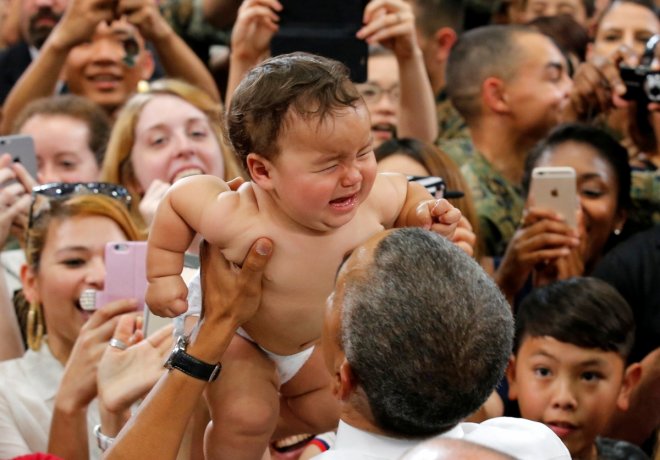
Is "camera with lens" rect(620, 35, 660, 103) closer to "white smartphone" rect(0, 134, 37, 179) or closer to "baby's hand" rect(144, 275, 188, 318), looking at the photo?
"white smartphone" rect(0, 134, 37, 179)

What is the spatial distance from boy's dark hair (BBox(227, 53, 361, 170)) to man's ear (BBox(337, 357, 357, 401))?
0.38 m

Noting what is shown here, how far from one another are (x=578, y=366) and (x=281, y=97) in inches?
52.7

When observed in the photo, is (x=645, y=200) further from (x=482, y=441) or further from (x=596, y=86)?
(x=482, y=441)

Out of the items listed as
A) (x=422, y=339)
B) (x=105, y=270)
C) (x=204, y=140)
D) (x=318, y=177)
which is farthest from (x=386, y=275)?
(x=204, y=140)

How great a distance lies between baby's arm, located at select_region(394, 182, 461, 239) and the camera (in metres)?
2.02

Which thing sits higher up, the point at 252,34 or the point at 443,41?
the point at 252,34

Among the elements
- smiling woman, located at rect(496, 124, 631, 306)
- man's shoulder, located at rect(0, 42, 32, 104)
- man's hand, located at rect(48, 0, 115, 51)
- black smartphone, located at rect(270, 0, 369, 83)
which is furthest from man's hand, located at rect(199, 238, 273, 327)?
man's shoulder, located at rect(0, 42, 32, 104)

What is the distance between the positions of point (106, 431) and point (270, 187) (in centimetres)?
96

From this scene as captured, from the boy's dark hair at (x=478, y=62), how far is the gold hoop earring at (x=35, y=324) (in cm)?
185

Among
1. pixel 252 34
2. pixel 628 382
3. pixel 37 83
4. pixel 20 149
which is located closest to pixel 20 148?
pixel 20 149

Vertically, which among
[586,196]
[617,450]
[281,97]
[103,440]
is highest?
[281,97]

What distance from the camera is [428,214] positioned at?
2010mm

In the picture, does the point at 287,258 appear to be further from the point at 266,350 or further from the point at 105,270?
the point at 105,270

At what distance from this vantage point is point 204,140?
3.61 metres
